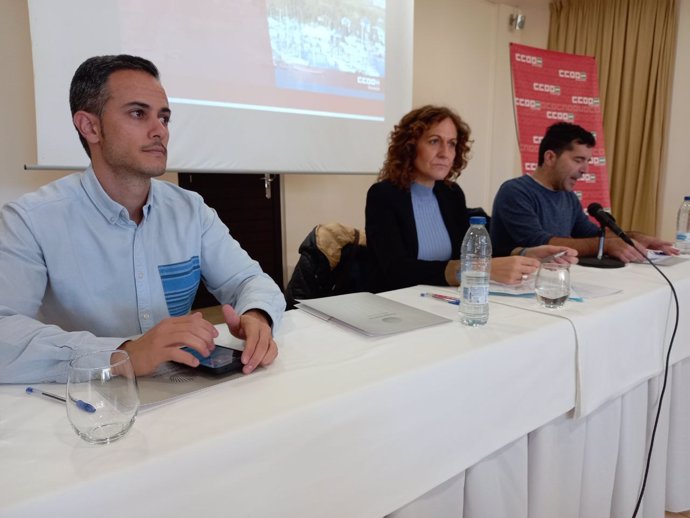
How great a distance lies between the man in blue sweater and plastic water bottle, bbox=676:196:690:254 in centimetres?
8

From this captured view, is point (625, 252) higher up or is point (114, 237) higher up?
point (114, 237)

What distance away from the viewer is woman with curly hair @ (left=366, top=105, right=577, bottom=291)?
5.69ft

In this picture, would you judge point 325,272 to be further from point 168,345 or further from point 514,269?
point 168,345

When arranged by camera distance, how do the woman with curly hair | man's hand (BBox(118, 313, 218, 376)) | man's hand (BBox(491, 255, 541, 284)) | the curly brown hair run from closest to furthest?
man's hand (BBox(118, 313, 218, 376)) → man's hand (BBox(491, 255, 541, 284)) → the woman with curly hair → the curly brown hair

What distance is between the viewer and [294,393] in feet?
2.53

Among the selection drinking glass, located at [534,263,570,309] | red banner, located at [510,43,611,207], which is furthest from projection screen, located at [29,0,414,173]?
drinking glass, located at [534,263,570,309]

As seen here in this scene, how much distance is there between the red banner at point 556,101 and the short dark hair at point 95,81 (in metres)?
3.28

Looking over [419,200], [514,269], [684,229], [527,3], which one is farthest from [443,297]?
[527,3]

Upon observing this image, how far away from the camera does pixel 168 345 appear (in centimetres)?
78

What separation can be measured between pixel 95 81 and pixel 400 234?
3.54 ft

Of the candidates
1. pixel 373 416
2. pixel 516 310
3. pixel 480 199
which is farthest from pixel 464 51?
pixel 373 416

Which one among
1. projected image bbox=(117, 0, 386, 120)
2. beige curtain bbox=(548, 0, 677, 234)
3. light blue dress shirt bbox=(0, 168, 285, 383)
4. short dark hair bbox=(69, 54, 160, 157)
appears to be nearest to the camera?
light blue dress shirt bbox=(0, 168, 285, 383)

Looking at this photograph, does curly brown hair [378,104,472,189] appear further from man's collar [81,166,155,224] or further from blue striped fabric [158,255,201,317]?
man's collar [81,166,155,224]

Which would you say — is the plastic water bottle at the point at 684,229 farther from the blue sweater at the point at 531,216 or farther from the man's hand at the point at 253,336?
the man's hand at the point at 253,336
